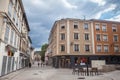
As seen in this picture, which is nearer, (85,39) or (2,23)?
(2,23)

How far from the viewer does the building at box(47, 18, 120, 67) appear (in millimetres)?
35312

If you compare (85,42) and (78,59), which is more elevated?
(85,42)

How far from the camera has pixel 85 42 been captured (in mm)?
36281

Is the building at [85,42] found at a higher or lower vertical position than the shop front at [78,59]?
higher

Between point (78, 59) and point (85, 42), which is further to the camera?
point (85, 42)

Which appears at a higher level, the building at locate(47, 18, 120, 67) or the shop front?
the building at locate(47, 18, 120, 67)

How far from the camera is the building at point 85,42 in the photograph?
35312 mm

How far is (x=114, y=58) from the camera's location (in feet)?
124

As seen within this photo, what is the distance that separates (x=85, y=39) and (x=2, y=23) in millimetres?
25241

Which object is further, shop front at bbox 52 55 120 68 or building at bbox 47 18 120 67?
building at bbox 47 18 120 67

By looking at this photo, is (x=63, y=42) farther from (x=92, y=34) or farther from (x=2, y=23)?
(x=2, y=23)

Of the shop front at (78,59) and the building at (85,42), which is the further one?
the building at (85,42)

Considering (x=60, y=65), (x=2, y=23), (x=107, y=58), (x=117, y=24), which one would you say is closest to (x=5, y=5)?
(x=2, y=23)

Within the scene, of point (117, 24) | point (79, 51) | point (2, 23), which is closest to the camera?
point (2, 23)
